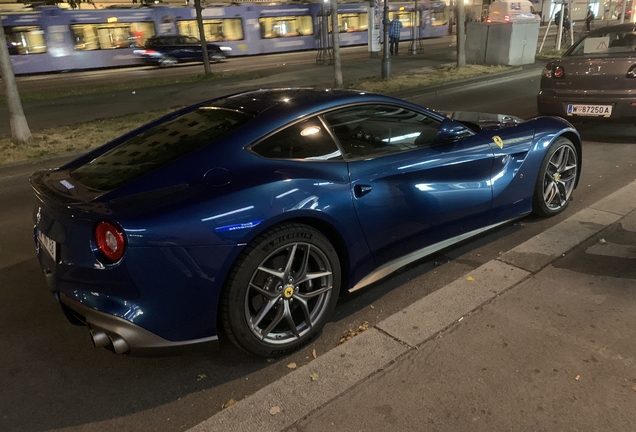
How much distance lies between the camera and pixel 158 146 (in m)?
3.15

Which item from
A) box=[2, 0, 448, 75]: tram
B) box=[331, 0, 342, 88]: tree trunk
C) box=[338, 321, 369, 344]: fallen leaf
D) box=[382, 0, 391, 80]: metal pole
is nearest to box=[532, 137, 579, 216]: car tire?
box=[338, 321, 369, 344]: fallen leaf

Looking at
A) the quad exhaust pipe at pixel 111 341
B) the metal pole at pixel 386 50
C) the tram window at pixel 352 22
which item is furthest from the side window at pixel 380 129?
the tram window at pixel 352 22

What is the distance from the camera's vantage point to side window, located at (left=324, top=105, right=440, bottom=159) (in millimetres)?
3295

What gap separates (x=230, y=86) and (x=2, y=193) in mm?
10442

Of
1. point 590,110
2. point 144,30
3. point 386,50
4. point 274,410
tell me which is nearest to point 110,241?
point 274,410

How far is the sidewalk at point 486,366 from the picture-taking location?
95.0 inches

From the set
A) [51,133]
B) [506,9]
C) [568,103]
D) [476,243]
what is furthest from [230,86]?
[476,243]

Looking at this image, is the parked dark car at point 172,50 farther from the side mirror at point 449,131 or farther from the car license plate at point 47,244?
the car license plate at point 47,244

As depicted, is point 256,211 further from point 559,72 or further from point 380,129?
point 559,72

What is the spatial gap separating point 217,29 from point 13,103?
21163mm

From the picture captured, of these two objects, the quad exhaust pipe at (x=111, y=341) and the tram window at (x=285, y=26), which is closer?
the quad exhaust pipe at (x=111, y=341)

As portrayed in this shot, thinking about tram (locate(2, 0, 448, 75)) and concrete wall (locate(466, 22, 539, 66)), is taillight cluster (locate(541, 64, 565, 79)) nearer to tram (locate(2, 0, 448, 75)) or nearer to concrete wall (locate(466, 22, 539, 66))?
concrete wall (locate(466, 22, 539, 66))

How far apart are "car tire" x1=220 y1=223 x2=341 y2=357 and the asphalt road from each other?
0.51 ft

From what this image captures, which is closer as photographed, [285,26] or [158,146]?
[158,146]
